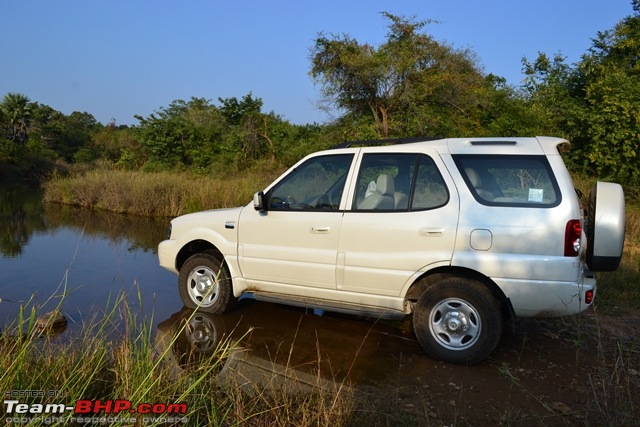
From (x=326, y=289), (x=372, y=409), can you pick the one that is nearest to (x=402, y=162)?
(x=326, y=289)

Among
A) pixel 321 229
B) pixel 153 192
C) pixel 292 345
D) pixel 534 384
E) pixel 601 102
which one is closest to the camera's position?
pixel 292 345

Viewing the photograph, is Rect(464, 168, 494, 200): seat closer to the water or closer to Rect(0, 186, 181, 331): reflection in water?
the water

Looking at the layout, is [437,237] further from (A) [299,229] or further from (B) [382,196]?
(A) [299,229]

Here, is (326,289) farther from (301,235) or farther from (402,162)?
(402,162)

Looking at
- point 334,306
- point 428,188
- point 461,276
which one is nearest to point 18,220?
point 334,306

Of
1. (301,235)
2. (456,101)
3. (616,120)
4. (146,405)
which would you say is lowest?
(146,405)

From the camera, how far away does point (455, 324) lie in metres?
4.84

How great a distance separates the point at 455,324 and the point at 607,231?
61.8 inches

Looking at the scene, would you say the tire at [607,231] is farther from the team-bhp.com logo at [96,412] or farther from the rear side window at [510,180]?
the team-bhp.com logo at [96,412]

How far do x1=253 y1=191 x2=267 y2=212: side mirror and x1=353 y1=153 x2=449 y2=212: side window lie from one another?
1032 mm

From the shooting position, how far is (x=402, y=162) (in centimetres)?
539

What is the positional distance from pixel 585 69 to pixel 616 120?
133 inches

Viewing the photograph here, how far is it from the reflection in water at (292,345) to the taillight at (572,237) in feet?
5.45

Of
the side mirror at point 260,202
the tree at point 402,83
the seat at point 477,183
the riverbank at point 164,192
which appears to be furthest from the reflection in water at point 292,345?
the tree at point 402,83
